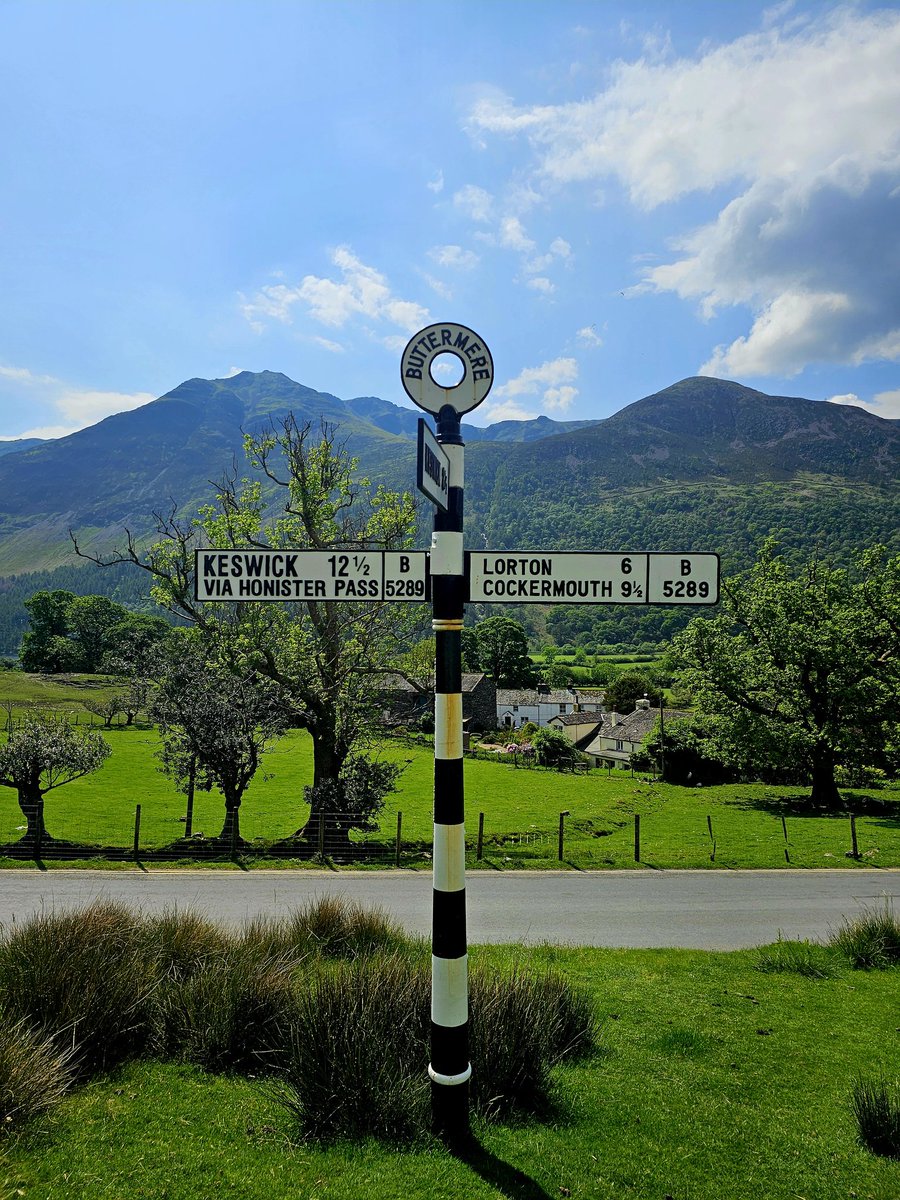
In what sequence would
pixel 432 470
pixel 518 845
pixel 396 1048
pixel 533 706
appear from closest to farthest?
pixel 432 470, pixel 396 1048, pixel 518 845, pixel 533 706

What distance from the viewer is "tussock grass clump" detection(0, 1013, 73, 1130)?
4.21 meters

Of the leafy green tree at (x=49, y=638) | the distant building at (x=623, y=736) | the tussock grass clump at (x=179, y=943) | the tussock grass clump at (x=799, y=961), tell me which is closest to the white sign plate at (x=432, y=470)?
the tussock grass clump at (x=179, y=943)

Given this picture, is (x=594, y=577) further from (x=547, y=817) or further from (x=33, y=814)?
(x=547, y=817)

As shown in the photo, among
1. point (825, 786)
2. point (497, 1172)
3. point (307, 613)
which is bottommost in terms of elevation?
point (825, 786)

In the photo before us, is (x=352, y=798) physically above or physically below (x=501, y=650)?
below

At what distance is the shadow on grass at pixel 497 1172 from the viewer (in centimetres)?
381

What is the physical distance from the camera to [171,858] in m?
17.4

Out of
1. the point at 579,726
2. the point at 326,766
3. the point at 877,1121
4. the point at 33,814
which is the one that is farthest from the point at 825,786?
the point at 579,726

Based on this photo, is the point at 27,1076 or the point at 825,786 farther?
the point at 825,786

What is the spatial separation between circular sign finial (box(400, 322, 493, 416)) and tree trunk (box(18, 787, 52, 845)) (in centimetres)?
1696

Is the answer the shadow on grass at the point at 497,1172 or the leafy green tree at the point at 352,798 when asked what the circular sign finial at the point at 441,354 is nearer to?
the shadow on grass at the point at 497,1172

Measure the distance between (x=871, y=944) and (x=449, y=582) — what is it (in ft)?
29.8

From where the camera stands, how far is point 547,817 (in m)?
28.7

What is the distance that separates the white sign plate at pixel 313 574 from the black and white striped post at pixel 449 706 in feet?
0.60
